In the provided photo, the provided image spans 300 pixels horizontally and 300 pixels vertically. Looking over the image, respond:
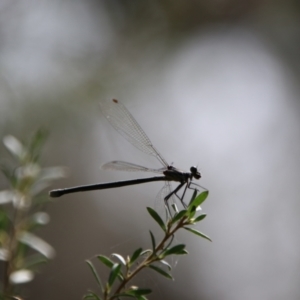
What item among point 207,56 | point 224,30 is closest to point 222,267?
point 207,56

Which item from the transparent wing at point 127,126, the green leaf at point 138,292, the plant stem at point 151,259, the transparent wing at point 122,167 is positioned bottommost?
the green leaf at point 138,292

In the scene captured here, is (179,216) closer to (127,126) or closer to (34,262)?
(34,262)

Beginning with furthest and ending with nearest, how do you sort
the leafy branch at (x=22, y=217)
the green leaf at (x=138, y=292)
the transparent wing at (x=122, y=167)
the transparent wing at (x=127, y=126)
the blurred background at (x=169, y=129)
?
the blurred background at (x=169, y=129), the transparent wing at (x=127, y=126), the transparent wing at (x=122, y=167), the leafy branch at (x=22, y=217), the green leaf at (x=138, y=292)

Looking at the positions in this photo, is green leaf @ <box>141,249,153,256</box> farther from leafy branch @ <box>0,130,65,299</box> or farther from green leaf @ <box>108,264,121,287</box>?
leafy branch @ <box>0,130,65,299</box>

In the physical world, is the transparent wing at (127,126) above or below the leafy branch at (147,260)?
above

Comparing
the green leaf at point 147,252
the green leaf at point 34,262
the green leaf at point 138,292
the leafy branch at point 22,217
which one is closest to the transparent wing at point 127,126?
the leafy branch at point 22,217

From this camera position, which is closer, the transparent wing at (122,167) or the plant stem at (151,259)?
the plant stem at (151,259)

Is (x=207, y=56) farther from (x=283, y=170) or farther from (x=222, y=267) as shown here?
(x=222, y=267)

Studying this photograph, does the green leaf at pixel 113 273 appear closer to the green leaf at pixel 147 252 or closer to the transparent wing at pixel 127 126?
the green leaf at pixel 147 252

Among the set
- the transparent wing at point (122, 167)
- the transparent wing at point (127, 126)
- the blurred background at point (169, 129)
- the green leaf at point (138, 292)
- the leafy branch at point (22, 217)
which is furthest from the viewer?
the blurred background at point (169, 129)
